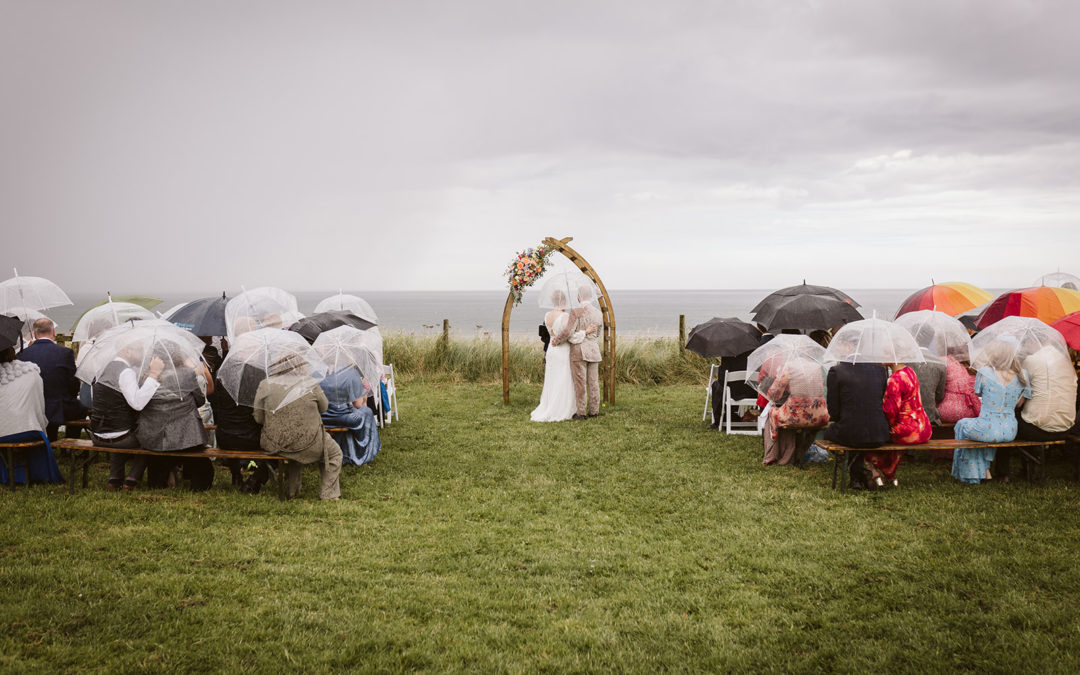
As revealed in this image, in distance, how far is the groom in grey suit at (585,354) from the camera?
1143cm

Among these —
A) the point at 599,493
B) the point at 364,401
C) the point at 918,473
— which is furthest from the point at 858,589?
the point at 364,401

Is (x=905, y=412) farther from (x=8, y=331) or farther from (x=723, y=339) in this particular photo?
(x=8, y=331)

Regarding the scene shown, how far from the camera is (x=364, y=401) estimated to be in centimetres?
837

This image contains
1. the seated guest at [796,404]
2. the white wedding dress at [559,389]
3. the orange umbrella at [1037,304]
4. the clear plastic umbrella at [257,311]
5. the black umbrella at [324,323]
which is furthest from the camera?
the white wedding dress at [559,389]

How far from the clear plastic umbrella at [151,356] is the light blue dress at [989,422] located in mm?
7552

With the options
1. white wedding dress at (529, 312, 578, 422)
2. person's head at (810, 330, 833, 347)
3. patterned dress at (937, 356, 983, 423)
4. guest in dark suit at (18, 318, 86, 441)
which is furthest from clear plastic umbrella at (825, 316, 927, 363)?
guest in dark suit at (18, 318, 86, 441)

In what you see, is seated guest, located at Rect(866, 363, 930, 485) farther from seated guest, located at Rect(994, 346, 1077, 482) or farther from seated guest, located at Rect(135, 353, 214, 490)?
seated guest, located at Rect(135, 353, 214, 490)

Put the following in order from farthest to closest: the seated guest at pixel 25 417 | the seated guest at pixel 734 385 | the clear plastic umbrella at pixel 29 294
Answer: the seated guest at pixel 734 385 → the clear plastic umbrella at pixel 29 294 → the seated guest at pixel 25 417

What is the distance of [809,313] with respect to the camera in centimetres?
931

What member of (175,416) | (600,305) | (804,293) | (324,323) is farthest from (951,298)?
(175,416)

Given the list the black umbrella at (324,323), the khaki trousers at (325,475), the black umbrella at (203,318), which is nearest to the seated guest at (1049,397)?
the khaki trousers at (325,475)

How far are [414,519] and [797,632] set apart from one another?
3360mm

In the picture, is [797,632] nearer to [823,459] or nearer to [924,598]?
[924,598]

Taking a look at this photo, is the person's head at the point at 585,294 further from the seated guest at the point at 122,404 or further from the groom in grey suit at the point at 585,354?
the seated guest at the point at 122,404
